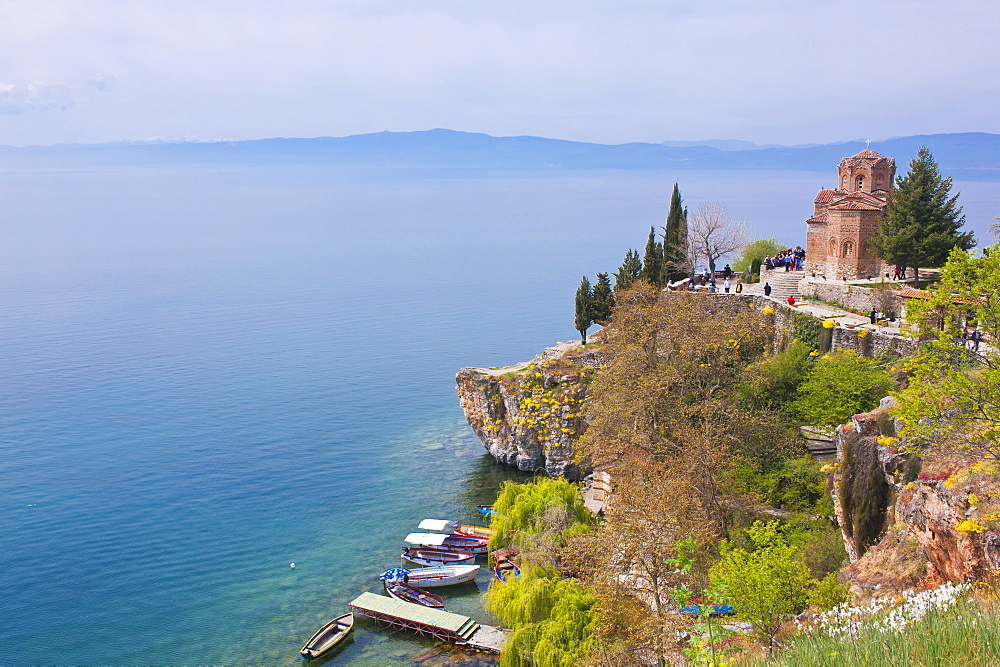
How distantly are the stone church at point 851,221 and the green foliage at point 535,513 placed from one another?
24044 mm

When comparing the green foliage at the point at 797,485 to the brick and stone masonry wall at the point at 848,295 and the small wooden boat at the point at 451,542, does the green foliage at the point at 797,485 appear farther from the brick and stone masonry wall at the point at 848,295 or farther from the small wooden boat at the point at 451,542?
the small wooden boat at the point at 451,542

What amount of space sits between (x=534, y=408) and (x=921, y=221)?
24.6 m

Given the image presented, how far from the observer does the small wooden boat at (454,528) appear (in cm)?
4112

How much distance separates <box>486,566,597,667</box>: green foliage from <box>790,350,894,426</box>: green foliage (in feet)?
50.4

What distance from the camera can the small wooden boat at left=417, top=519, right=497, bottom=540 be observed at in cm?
4112

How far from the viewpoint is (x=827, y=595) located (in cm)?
2086

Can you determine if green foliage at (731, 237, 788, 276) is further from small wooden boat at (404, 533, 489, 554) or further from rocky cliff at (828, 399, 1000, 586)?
rocky cliff at (828, 399, 1000, 586)

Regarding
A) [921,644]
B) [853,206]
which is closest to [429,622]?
[921,644]

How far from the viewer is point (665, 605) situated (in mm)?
24641

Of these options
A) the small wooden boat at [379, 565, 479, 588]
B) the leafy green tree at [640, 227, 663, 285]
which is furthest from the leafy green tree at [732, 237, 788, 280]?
the small wooden boat at [379, 565, 479, 588]

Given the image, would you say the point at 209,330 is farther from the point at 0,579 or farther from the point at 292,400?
the point at 0,579

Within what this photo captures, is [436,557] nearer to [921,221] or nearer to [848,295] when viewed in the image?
[848,295]

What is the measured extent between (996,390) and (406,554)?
2826 cm

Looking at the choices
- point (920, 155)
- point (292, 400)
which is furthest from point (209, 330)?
point (920, 155)
